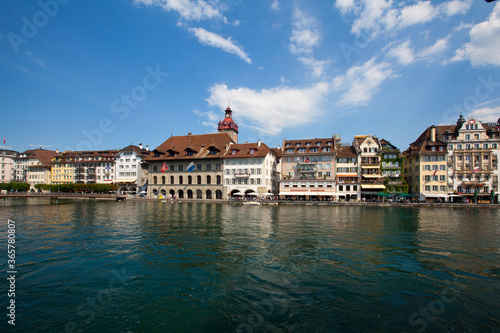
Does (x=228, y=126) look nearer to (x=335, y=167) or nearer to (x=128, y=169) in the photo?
(x=128, y=169)

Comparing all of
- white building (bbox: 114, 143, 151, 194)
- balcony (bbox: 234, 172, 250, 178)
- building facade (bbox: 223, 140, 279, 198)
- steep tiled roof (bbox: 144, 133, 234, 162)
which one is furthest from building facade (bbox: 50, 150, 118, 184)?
balcony (bbox: 234, 172, 250, 178)

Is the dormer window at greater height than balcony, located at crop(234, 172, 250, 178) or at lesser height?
greater

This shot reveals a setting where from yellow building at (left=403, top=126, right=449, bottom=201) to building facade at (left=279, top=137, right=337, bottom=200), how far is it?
1906 cm

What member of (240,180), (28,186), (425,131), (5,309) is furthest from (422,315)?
(28,186)

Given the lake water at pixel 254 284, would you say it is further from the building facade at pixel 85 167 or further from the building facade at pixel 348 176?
the building facade at pixel 85 167

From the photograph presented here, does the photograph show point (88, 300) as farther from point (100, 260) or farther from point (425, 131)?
point (425, 131)

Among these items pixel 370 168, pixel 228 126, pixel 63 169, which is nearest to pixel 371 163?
pixel 370 168

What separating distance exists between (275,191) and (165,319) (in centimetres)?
6727

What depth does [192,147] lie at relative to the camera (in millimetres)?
75062

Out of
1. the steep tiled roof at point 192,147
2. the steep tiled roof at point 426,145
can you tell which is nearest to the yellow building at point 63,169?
the steep tiled roof at point 192,147

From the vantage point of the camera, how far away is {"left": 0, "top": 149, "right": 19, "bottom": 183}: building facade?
114875 mm

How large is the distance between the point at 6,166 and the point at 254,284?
487ft

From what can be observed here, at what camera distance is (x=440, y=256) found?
619 inches

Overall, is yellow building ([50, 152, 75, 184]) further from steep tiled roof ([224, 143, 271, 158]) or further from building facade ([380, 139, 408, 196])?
building facade ([380, 139, 408, 196])
